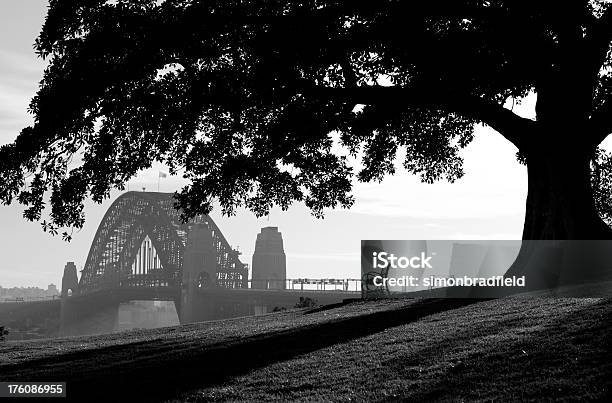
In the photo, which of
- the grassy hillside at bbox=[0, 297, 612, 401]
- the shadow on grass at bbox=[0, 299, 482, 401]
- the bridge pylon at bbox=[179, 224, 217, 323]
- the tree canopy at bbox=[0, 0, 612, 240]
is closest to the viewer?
the grassy hillside at bbox=[0, 297, 612, 401]

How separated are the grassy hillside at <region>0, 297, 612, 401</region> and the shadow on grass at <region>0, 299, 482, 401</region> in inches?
1.2

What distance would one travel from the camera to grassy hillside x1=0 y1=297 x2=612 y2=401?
35.7 ft

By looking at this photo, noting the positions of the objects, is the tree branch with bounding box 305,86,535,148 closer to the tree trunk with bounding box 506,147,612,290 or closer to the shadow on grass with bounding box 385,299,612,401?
the tree trunk with bounding box 506,147,612,290

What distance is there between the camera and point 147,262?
183 m

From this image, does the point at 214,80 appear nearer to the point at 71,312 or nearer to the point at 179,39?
the point at 179,39

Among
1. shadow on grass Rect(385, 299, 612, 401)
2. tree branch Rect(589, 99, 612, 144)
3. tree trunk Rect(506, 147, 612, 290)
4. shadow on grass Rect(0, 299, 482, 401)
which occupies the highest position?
tree branch Rect(589, 99, 612, 144)

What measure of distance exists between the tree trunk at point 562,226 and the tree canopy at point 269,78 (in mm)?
430

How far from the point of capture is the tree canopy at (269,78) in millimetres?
19453

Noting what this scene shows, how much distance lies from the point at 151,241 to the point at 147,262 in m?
8.44

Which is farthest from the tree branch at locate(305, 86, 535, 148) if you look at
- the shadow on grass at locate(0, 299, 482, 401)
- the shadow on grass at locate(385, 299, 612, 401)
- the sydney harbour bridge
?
the sydney harbour bridge

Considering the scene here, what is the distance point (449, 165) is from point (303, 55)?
42.0ft

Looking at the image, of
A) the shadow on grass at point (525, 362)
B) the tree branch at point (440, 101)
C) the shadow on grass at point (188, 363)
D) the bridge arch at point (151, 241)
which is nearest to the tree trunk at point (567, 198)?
the tree branch at point (440, 101)

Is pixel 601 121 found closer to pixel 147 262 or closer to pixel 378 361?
pixel 378 361

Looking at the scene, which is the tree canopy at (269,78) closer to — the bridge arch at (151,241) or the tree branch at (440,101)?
the tree branch at (440,101)
